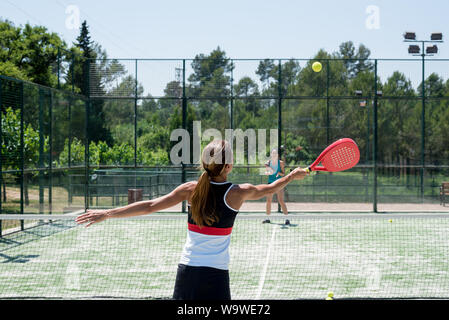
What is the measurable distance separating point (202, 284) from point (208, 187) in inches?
22.4

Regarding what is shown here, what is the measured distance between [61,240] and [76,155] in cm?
537

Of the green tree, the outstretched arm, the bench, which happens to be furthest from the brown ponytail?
the green tree

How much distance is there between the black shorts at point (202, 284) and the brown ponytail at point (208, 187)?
284 millimetres

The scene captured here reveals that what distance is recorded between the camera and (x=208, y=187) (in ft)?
9.88

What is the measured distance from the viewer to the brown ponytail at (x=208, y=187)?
3000mm

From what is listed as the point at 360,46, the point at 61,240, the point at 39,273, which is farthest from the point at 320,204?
the point at 360,46

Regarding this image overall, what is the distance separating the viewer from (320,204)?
1783 centimetres

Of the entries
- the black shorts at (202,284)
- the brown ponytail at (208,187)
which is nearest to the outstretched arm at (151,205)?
the brown ponytail at (208,187)

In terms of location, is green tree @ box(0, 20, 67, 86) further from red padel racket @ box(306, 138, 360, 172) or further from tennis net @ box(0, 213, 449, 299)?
red padel racket @ box(306, 138, 360, 172)

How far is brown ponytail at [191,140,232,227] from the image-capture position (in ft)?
9.84

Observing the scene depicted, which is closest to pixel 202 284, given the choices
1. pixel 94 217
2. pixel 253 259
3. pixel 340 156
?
pixel 94 217

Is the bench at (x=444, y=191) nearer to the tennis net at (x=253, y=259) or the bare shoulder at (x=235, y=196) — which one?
the tennis net at (x=253, y=259)

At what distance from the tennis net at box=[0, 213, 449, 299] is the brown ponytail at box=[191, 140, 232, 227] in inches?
108
